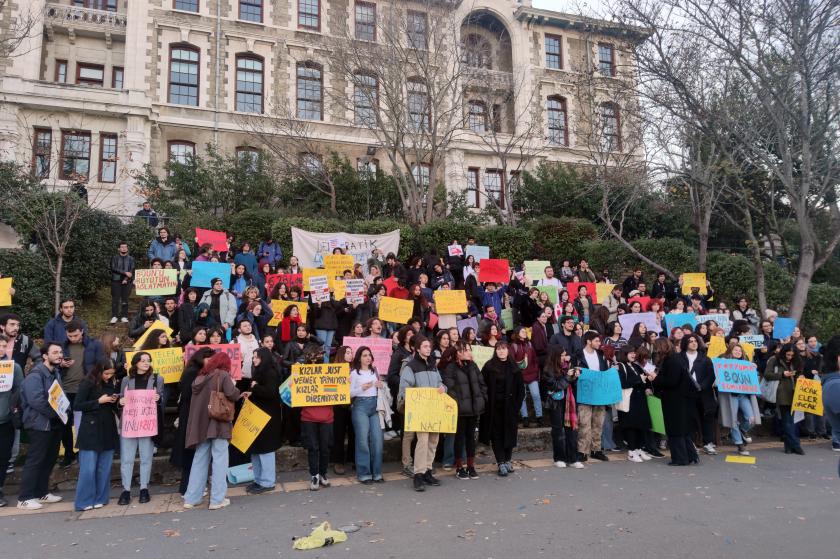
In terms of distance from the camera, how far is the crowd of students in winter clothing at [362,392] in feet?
21.7

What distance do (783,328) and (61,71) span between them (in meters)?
32.1

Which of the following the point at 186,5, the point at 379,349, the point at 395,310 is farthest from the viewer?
the point at 186,5

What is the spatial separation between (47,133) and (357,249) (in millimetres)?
16698

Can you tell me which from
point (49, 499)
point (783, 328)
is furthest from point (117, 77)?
point (783, 328)

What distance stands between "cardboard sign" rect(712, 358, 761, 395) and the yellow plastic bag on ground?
23.5 feet

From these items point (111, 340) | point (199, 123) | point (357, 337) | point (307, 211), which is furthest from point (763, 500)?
point (199, 123)

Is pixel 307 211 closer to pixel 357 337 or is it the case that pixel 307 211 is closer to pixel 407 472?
pixel 357 337

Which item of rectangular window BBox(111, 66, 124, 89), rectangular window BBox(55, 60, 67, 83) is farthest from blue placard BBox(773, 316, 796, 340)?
rectangular window BBox(55, 60, 67, 83)

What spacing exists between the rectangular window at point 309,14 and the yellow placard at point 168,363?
25772mm

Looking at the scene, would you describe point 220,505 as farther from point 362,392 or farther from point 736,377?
point 736,377

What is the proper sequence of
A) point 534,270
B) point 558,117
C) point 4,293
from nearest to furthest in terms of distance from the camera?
point 4,293, point 534,270, point 558,117

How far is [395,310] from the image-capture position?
37.1 feet

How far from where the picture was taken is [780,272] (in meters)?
17.9

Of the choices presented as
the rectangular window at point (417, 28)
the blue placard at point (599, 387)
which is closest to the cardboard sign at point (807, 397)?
the blue placard at point (599, 387)
